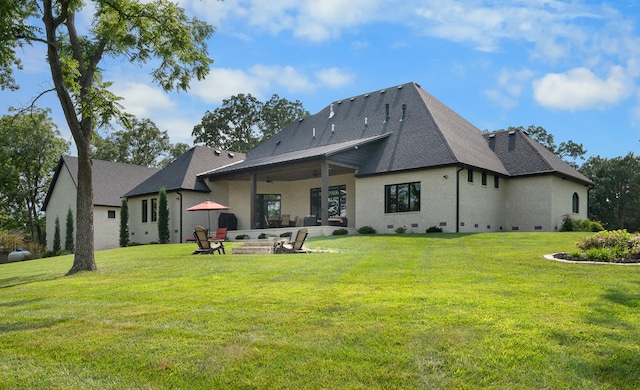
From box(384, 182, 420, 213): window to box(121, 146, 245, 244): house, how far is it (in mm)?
10260

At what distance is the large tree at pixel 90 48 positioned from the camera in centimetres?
1371

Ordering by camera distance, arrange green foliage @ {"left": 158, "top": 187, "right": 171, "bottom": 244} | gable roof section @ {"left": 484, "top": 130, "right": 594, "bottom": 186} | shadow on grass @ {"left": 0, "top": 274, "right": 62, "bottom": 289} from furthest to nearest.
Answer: green foliage @ {"left": 158, "top": 187, "right": 171, "bottom": 244}, gable roof section @ {"left": 484, "top": 130, "right": 594, "bottom": 186}, shadow on grass @ {"left": 0, "top": 274, "right": 62, "bottom": 289}

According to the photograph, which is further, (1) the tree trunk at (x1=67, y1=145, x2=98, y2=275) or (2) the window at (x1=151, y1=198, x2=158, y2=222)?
(2) the window at (x1=151, y1=198, x2=158, y2=222)

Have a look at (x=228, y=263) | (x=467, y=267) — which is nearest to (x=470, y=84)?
(x=467, y=267)

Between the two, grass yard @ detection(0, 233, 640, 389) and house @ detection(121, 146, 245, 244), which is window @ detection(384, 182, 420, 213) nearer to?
house @ detection(121, 146, 245, 244)

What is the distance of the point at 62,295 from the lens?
9344mm

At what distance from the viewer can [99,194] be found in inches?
Answer: 1380

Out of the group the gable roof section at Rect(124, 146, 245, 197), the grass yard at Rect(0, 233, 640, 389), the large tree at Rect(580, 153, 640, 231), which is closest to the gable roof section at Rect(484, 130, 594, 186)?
the grass yard at Rect(0, 233, 640, 389)

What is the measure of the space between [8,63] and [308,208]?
18.4 metres

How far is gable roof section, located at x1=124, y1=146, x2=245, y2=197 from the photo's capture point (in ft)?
99.8

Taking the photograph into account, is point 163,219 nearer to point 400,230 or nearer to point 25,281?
point 400,230

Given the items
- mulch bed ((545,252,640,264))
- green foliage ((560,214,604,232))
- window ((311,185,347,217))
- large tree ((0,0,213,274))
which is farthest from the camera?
A: window ((311,185,347,217))

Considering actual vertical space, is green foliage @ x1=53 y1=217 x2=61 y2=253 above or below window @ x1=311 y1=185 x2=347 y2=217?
below

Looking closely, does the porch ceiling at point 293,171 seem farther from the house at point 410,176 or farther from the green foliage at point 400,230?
the green foliage at point 400,230
